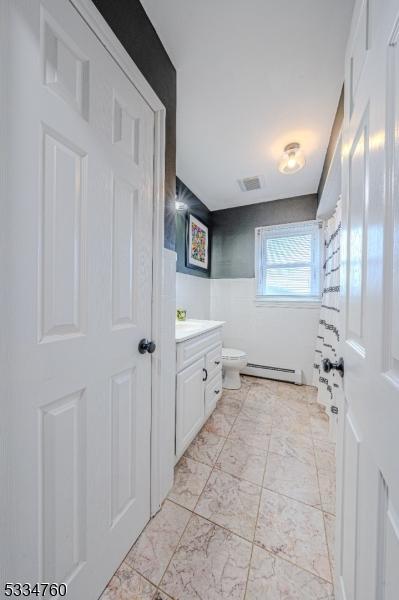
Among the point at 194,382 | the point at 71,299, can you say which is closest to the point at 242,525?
the point at 194,382

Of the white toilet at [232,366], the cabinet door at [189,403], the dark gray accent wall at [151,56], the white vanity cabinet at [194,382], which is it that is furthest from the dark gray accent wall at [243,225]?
the dark gray accent wall at [151,56]

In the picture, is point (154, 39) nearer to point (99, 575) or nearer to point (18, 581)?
point (18, 581)

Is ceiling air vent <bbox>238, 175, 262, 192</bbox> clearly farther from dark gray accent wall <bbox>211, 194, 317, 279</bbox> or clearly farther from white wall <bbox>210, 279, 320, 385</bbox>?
white wall <bbox>210, 279, 320, 385</bbox>

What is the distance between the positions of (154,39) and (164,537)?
237 centimetres

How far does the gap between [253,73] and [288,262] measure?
6.48 feet

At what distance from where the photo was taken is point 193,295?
2740 mm

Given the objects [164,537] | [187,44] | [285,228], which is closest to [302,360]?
[285,228]

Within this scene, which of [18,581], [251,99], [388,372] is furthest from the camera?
[251,99]

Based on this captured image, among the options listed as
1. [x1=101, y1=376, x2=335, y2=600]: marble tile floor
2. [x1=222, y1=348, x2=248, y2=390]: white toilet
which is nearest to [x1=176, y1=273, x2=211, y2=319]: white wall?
[x1=222, y1=348, x2=248, y2=390]: white toilet

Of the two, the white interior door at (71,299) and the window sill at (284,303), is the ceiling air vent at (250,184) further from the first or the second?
the white interior door at (71,299)

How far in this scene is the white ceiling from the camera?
3.31 ft

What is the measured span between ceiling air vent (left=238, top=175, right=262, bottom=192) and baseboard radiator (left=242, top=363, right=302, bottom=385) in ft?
7.24

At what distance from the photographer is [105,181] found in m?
0.78

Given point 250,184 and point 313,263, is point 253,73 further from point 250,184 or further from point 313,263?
point 313,263
